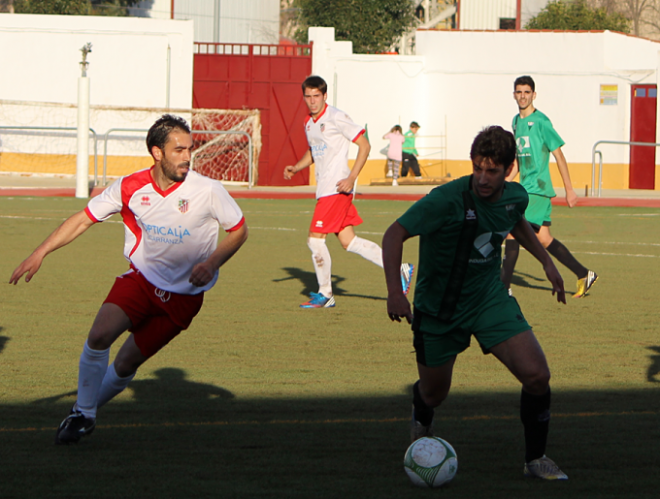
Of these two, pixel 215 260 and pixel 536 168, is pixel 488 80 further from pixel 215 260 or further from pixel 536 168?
pixel 215 260

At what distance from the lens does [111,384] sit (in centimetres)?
529

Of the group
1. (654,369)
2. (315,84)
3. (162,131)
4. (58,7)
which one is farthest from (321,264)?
(58,7)

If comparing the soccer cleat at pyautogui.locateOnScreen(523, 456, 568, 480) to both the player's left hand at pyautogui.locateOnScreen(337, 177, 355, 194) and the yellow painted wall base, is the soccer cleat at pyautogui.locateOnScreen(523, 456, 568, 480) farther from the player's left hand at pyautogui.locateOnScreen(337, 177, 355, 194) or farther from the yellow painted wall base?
the yellow painted wall base

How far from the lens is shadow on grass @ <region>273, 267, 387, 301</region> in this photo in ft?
34.4

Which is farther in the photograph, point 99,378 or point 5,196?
point 5,196

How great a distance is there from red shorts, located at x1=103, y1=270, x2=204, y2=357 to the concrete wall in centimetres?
2585

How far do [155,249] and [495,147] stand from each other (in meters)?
1.95

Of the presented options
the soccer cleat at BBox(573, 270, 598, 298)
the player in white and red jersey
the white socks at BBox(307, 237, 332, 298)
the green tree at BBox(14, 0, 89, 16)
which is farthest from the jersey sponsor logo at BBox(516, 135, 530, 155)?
the green tree at BBox(14, 0, 89, 16)

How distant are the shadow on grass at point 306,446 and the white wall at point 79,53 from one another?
24.9 m

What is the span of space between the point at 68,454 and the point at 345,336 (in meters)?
3.53

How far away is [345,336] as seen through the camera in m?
8.16

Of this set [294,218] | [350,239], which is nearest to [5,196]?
[294,218]

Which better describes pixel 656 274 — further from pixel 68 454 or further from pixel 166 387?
pixel 68 454

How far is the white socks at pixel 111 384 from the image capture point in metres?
5.27
